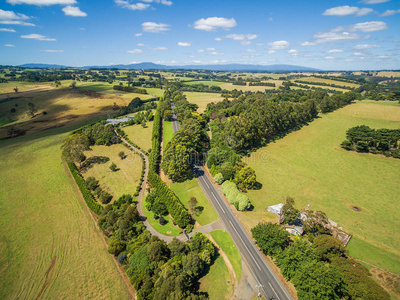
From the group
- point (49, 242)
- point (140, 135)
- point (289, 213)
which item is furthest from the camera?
point (140, 135)

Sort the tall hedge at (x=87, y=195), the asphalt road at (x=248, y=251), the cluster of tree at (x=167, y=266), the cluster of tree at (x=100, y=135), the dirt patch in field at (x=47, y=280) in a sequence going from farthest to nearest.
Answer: the cluster of tree at (x=100, y=135)
the tall hedge at (x=87, y=195)
the dirt patch in field at (x=47, y=280)
the asphalt road at (x=248, y=251)
the cluster of tree at (x=167, y=266)

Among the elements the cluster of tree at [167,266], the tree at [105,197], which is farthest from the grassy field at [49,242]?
the tree at [105,197]

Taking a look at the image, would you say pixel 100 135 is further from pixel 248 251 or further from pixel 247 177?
pixel 248 251

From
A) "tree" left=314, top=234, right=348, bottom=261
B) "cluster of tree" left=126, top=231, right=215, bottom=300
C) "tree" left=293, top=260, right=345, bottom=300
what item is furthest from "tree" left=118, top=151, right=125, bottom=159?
"tree" left=314, top=234, right=348, bottom=261

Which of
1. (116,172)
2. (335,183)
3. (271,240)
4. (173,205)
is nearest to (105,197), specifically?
(116,172)

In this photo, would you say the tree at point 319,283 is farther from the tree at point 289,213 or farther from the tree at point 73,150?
the tree at point 73,150

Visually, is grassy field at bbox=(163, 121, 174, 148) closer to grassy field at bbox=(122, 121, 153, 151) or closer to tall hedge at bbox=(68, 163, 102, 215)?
grassy field at bbox=(122, 121, 153, 151)

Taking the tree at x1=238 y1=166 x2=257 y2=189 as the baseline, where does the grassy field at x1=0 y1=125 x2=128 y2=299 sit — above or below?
below
